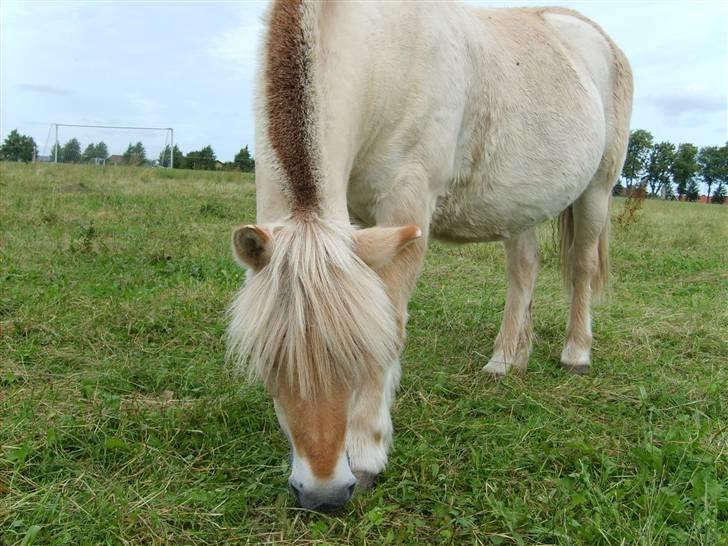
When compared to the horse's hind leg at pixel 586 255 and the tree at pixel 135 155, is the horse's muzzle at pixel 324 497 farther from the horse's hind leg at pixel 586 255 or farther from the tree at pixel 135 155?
the tree at pixel 135 155

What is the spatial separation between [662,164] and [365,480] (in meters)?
59.3

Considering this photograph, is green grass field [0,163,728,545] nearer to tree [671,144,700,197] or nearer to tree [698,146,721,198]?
tree [671,144,700,197]

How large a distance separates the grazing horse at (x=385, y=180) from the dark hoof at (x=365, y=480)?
13 mm

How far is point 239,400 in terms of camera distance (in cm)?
312

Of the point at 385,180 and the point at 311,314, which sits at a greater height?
the point at 385,180

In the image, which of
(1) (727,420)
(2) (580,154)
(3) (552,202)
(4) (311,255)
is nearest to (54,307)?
(4) (311,255)

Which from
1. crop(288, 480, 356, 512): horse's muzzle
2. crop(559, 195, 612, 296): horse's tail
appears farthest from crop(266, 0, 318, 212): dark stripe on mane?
crop(559, 195, 612, 296): horse's tail

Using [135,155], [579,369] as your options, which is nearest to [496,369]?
[579,369]

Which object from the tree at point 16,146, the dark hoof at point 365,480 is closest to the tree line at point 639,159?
the tree at point 16,146

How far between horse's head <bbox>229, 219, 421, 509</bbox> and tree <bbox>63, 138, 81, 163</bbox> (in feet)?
64.7

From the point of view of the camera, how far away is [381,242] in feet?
6.89

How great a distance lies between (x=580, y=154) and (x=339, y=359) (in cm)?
272

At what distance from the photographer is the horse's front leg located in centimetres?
255

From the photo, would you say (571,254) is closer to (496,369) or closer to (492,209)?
(496,369)
